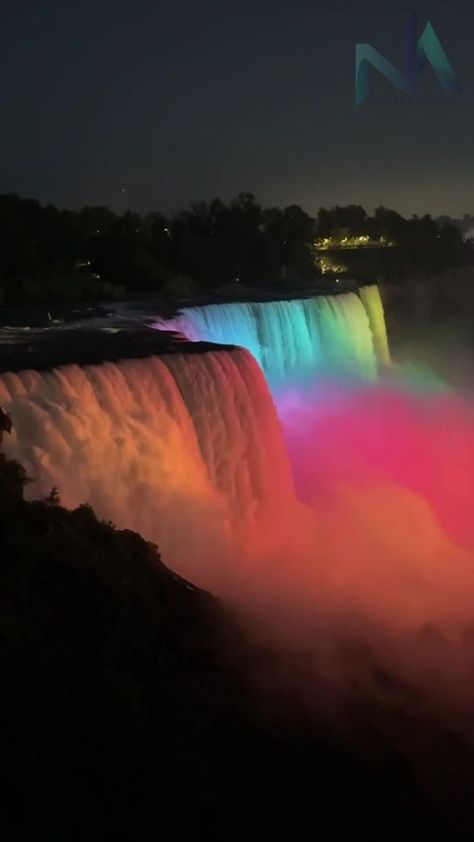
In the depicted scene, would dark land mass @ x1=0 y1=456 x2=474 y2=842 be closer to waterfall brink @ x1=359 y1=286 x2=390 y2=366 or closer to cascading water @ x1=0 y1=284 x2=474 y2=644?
cascading water @ x1=0 y1=284 x2=474 y2=644

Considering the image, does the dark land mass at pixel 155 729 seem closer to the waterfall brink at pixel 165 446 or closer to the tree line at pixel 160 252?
the waterfall brink at pixel 165 446

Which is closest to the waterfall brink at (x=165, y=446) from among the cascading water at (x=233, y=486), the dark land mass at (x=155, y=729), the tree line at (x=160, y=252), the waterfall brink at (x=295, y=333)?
the cascading water at (x=233, y=486)

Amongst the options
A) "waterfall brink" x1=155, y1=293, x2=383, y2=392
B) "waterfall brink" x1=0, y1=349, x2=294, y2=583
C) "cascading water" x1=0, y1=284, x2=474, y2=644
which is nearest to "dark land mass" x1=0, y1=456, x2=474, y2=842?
"waterfall brink" x1=0, y1=349, x2=294, y2=583

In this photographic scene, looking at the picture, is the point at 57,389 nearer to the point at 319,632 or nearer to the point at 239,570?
the point at 239,570

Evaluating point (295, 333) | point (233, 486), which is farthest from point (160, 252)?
point (233, 486)

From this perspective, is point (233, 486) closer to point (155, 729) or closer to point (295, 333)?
point (155, 729)

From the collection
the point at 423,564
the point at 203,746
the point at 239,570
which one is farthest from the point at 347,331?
the point at 203,746
